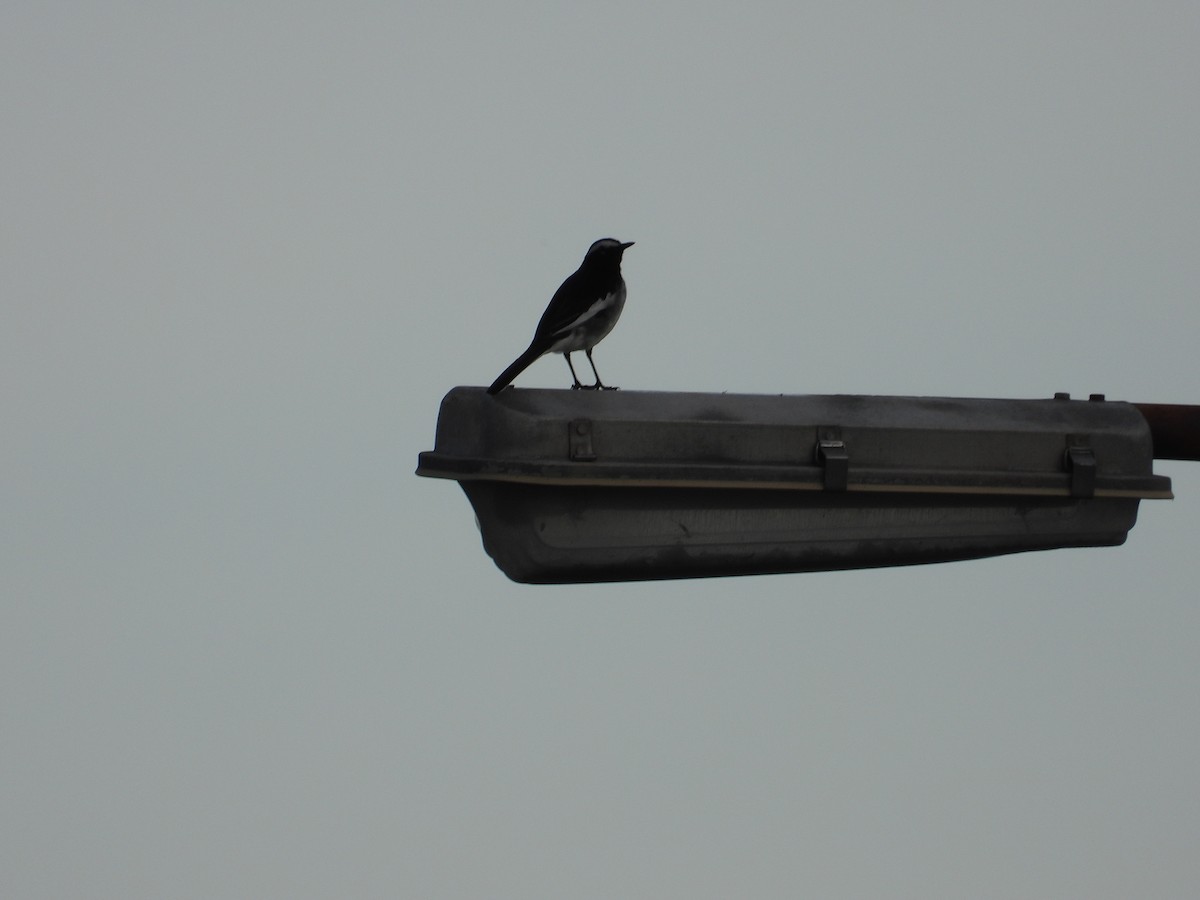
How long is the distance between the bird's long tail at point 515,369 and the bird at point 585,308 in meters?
0.35

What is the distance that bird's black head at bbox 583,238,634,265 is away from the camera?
14.6ft

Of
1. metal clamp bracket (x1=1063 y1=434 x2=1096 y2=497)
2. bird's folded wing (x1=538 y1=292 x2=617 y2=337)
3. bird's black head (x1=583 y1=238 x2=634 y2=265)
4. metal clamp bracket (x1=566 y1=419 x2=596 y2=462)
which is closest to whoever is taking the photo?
metal clamp bracket (x1=566 y1=419 x2=596 y2=462)

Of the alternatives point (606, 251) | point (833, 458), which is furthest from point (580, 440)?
point (606, 251)

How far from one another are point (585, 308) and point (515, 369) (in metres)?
0.93

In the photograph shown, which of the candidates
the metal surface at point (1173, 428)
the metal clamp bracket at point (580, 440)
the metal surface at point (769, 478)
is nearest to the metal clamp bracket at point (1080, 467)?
the metal surface at point (769, 478)

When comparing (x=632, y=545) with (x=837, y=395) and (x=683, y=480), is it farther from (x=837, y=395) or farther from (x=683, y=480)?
(x=837, y=395)

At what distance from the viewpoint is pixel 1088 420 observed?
11.5ft

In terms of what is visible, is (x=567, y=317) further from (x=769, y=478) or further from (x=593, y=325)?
(x=769, y=478)

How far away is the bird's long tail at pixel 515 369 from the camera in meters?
3.24

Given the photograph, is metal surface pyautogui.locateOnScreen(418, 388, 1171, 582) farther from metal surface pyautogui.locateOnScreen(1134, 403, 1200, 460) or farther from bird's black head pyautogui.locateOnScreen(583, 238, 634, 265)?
bird's black head pyautogui.locateOnScreen(583, 238, 634, 265)

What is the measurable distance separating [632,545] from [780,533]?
34 centimetres

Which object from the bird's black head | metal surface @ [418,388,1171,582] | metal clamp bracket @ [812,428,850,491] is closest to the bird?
the bird's black head

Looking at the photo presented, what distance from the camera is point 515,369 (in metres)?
3.34

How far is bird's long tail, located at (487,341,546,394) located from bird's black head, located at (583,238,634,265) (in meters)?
0.84
